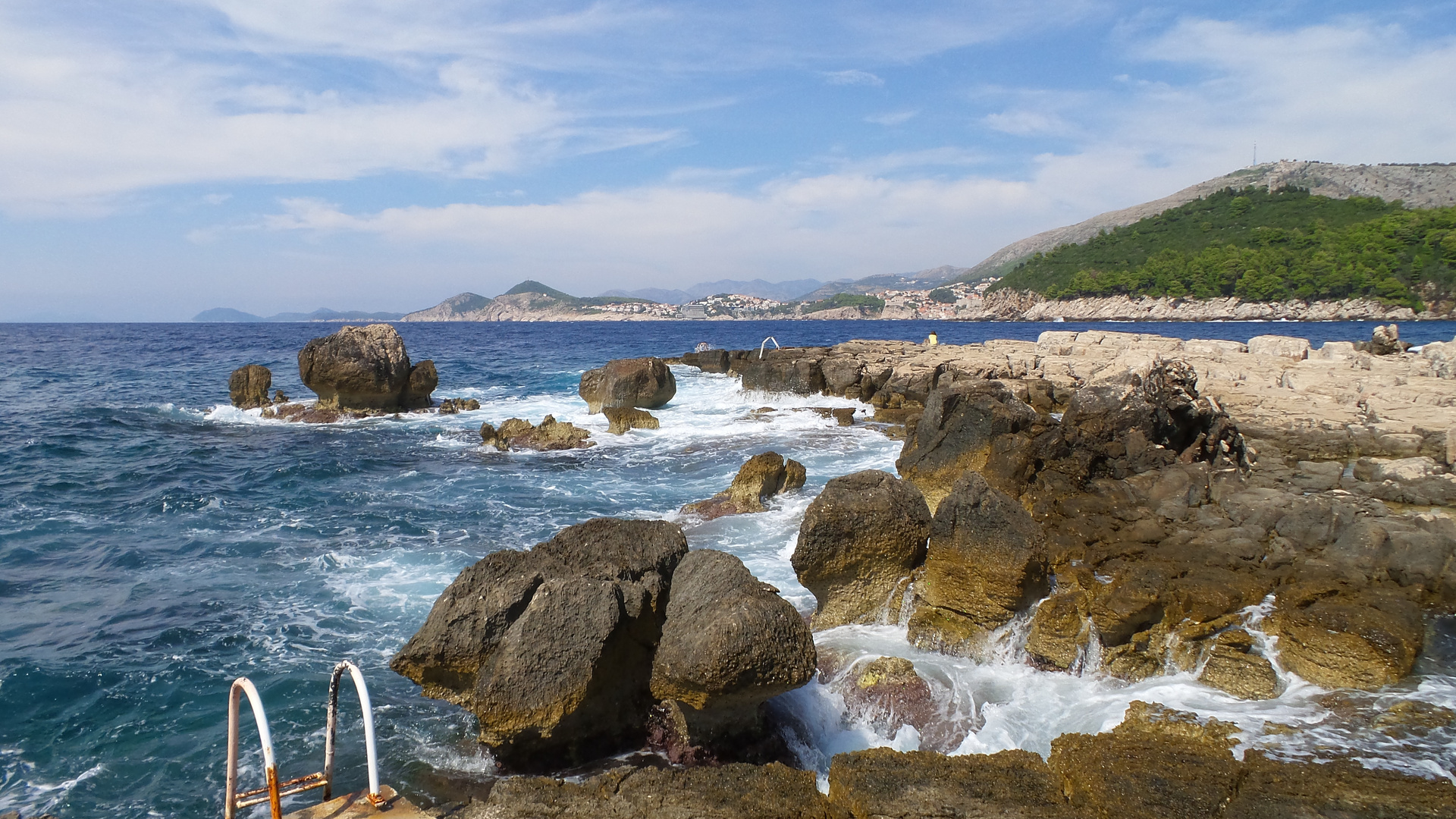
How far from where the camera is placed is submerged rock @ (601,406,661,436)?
75.9 ft

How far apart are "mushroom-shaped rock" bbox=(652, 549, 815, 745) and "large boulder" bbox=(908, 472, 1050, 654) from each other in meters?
2.89

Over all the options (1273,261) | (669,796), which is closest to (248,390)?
(669,796)

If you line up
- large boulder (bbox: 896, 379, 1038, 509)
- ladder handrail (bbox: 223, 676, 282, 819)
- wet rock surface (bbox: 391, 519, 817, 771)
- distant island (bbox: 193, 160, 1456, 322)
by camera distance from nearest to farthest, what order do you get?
ladder handrail (bbox: 223, 676, 282, 819) < wet rock surface (bbox: 391, 519, 817, 771) < large boulder (bbox: 896, 379, 1038, 509) < distant island (bbox: 193, 160, 1456, 322)

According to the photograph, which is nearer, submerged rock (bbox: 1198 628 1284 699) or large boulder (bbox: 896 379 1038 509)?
submerged rock (bbox: 1198 628 1284 699)

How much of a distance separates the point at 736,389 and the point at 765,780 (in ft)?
93.2

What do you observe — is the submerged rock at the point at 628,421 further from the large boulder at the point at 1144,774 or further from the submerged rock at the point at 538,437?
the large boulder at the point at 1144,774

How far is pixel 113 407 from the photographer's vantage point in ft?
89.1

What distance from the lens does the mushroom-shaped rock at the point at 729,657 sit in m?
5.50

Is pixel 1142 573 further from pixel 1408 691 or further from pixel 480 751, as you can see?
pixel 480 751

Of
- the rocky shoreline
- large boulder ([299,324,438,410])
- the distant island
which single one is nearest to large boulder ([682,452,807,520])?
the rocky shoreline

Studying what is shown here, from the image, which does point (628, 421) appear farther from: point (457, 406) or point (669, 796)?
point (669, 796)

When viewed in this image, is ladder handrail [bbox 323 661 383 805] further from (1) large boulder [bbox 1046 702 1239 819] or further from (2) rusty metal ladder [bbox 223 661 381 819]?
(1) large boulder [bbox 1046 702 1239 819]

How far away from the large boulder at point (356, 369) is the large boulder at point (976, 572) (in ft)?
74.1

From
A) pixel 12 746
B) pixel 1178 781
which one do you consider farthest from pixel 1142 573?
pixel 12 746
